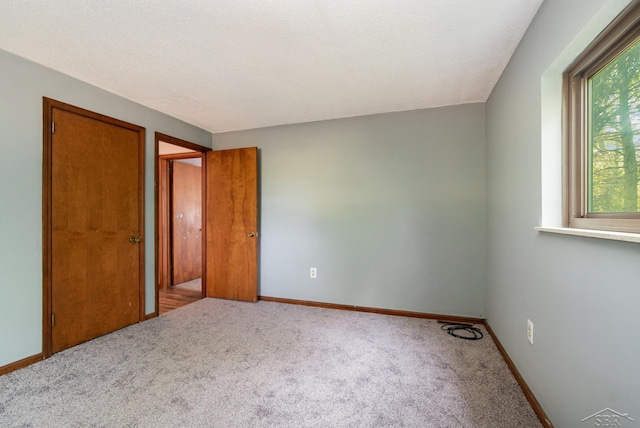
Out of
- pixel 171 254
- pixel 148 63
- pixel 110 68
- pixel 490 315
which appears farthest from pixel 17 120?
pixel 490 315

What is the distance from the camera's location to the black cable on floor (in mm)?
2428

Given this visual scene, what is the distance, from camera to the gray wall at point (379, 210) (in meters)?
2.77

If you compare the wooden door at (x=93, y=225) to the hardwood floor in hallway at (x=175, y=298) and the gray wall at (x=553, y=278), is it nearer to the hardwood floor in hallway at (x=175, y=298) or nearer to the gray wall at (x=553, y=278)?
the hardwood floor in hallway at (x=175, y=298)

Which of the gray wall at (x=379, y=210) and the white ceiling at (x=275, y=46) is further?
the gray wall at (x=379, y=210)

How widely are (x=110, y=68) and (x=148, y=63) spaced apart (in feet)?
1.15

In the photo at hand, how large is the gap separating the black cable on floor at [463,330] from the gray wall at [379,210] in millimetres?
146

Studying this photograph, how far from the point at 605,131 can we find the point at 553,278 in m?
0.70

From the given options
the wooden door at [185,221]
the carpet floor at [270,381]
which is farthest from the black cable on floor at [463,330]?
the wooden door at [185,221]

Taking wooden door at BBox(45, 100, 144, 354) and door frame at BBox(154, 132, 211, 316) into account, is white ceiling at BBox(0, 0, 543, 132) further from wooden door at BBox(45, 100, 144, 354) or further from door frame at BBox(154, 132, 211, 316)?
door frame at BBox(154, 132, 211, 316)

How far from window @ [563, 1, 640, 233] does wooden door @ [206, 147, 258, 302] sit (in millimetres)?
2943

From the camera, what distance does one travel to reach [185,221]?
15.2 ft

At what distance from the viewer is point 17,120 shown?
1.92 meters

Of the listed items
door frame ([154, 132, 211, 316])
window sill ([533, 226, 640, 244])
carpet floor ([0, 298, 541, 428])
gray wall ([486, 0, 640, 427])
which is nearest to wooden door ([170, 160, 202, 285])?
door frame ([154, 132, 211, 316])

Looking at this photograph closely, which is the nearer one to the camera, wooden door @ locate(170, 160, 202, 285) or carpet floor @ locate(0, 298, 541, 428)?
carpet floor @ locate(0, 298, 541, 428)
